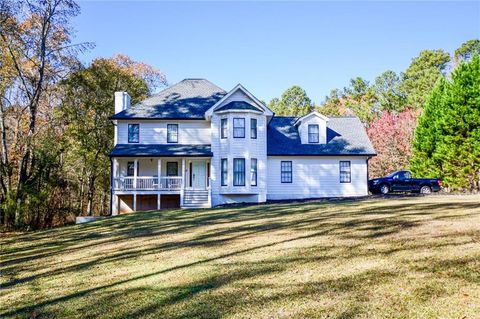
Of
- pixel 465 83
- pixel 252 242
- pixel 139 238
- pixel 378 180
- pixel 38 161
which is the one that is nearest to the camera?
pixel 252 242

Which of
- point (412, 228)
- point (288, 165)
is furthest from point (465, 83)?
point (412, 228)

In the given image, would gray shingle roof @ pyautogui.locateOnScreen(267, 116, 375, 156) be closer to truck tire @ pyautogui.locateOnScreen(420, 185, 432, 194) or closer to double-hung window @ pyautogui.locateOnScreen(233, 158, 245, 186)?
double-hung window @ pyautogui.locateOnScreen(233, 158, 245, 186)

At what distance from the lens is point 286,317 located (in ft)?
17.1

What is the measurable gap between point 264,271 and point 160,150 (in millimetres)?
17641

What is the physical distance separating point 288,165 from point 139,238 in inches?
568

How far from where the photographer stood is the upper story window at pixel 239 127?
2356 cm

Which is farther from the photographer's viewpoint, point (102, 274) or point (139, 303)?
point (102, 274)

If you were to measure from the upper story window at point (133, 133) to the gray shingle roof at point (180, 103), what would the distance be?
2.22 ft

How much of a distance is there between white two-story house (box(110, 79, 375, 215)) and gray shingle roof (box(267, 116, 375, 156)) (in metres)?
0.06

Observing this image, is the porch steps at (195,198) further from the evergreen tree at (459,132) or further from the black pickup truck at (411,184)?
the evergreen tree at (459,132)

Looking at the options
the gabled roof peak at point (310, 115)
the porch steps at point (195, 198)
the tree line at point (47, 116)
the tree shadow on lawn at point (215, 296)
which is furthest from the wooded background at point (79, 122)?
the tree shadow on lawn at point (215, 296)

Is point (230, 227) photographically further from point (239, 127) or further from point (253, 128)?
point (253, 128)

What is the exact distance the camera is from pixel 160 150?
24.0m

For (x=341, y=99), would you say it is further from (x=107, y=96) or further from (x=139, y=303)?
(x=139, y=303)
